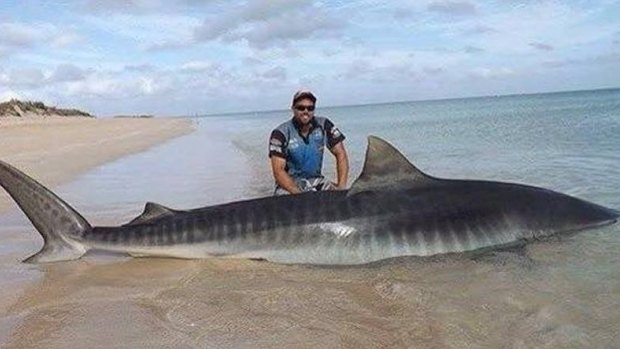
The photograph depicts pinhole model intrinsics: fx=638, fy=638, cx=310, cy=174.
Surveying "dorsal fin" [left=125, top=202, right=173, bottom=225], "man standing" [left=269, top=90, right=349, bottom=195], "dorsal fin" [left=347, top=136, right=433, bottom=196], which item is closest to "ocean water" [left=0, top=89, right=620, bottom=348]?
"dorsal fin" [left=125, top=202, right=173, bottom=225]

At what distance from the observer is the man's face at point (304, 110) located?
685cm

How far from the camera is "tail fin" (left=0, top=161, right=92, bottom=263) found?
5215 mm

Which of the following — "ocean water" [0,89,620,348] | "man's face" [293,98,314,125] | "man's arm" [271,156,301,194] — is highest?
"man's face" [293,98,314,125]

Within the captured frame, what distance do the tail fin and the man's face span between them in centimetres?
255

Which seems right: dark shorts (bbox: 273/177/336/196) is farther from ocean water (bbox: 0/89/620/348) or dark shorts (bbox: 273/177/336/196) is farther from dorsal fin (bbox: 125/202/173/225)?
ocean water (bbox: 0/89/620/348)

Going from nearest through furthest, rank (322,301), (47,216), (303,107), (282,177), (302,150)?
(322,301), (47,216), (303,107), (282,177), (302,150)

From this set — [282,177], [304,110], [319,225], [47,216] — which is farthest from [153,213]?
[304,110]

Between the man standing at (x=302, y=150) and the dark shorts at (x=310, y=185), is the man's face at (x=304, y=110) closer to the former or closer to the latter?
the man standing at (x=302, y=150)

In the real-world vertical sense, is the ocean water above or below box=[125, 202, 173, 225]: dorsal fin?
below

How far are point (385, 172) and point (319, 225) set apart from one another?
781 mm

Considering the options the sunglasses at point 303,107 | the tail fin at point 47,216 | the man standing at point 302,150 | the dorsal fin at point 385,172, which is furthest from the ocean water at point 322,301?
the sunglasses at point 303,107

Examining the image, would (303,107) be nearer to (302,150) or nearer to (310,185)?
(302,150)

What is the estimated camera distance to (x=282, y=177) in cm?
696

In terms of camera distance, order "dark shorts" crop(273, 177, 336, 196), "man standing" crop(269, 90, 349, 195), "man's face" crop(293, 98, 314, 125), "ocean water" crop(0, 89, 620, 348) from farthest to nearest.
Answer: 1. "dark shorts" crop(273, 177, 336, 196)
2. "man standing" crop(269, 90, 349, 195)
3. "man's face" crop(293, 98, 314, 125)
4. "ocean water" crop(0, 89, 620, 348)
